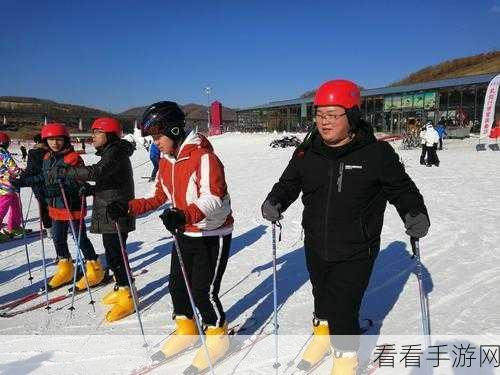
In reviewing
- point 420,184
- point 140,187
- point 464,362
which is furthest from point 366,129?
point 140,187

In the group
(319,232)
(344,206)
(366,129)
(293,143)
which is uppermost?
(366,129)

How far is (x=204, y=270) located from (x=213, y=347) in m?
0.64

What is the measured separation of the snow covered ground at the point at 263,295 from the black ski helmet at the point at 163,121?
5.95 feet

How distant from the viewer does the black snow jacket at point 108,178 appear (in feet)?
13.6

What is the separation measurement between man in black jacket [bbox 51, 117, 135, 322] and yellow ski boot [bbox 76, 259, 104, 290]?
27.4 inches

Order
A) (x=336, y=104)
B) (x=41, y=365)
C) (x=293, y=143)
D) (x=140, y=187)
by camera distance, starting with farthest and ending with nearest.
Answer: (x=293, y=143)
(x=140, y=187)
(x=41, y=365)
(x=336, y=104)

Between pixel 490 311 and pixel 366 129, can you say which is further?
pixel 490 311

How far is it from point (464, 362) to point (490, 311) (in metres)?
0.98

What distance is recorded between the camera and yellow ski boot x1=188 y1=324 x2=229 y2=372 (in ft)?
10.7

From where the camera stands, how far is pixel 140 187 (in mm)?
14430

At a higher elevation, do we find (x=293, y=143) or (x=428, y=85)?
(x=428, y=85)

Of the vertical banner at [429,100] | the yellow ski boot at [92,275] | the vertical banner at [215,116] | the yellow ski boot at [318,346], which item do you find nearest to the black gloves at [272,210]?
the yellow ski boot at [318,346]

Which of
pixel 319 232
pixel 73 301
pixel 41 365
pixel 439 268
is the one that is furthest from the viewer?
pixel 439 268

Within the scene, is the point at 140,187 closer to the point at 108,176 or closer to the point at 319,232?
the point at 108,176
